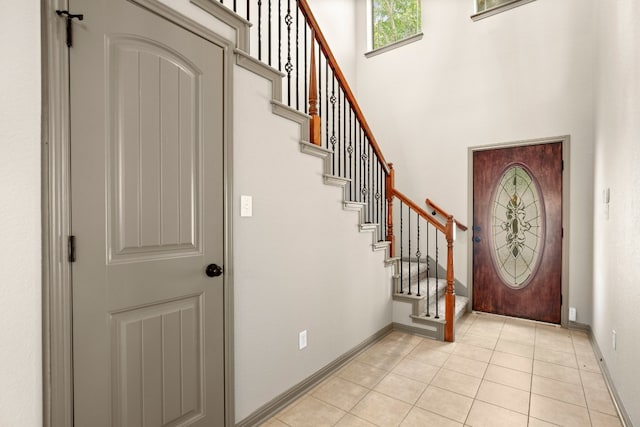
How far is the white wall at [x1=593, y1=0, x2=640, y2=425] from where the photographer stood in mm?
1754

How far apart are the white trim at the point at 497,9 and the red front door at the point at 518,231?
65.2 inches

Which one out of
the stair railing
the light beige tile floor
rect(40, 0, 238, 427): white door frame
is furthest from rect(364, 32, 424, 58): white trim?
rect(40, 0, 238, 427): white door frame

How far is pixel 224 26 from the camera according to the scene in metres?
1.67

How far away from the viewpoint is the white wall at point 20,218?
997 millimetres

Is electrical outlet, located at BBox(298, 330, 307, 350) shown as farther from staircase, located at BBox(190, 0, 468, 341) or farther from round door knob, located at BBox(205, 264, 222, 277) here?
staircase, located at BBox(190, 0, 468, 341)

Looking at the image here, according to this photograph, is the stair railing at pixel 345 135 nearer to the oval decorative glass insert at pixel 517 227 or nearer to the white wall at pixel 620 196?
the oval decorative glass insert at pixel 517 227

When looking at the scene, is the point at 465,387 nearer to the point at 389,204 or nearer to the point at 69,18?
the point at 389,204

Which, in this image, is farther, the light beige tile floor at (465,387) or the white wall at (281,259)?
the light beige tile floor at (465,387)

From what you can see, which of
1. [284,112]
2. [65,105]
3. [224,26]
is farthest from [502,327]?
[65,105]

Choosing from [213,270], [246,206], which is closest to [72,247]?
[213,270]

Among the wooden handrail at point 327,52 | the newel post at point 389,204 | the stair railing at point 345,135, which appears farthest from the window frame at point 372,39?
the wooden handrail at point 327,52

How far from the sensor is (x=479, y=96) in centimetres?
390

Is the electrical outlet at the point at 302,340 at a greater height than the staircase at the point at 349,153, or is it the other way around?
the staircase at the point at 349,153

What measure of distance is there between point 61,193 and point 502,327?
158 inches
